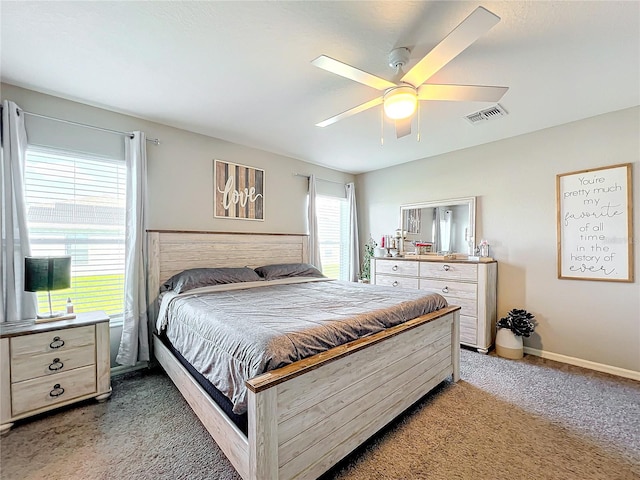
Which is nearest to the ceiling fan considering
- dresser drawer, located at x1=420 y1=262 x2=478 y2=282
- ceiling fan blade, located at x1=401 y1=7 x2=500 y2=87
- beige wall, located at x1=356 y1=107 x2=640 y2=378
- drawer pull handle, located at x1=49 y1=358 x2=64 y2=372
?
ceiling fan blade, located at x1=401 y1=7 x2=500 y2=87

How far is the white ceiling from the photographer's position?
5.12 ft

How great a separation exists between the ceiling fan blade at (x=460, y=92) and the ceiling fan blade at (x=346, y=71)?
232 mm

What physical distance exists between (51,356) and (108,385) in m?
0.47

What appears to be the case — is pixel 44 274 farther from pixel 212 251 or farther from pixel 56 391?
pixel 212 251

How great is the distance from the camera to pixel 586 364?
2.89 m

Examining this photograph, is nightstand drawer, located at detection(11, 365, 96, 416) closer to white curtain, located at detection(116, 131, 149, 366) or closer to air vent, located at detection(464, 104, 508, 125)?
white curtain, located at detection(116, 131, 149, 366)

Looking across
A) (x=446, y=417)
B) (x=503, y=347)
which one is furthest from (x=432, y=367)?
(x=503, y=347)

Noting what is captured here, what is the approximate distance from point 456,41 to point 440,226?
9.61 feet

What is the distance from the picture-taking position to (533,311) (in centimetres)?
324

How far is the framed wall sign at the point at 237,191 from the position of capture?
11.3 feet

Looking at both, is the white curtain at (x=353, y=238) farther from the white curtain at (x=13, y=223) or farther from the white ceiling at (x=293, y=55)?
the white curtain at (x=13, y=223)

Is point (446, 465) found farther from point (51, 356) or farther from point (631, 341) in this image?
point (51, 356)

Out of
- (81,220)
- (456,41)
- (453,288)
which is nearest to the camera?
(456,41)

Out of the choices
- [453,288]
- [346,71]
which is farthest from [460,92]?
[453,288]
